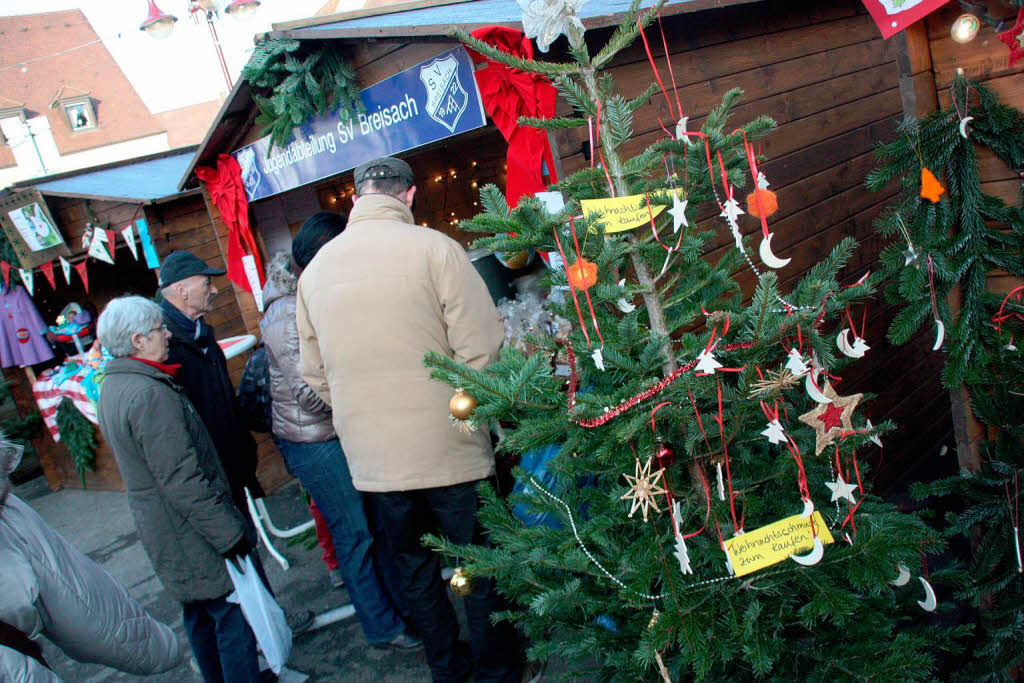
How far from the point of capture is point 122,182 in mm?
6945

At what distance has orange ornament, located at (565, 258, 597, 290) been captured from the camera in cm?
165

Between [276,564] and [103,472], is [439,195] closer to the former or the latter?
[276,564]

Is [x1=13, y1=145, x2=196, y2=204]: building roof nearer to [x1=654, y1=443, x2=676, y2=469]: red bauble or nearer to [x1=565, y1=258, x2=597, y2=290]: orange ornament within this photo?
[x1=565, y1=258, x2=597, y2=290]: orange ornament

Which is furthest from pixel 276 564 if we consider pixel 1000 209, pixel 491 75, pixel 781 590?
pixel 1000 209

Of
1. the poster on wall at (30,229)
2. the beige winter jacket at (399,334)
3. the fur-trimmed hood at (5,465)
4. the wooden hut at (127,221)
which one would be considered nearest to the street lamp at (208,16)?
the wooden hut at (127,221)

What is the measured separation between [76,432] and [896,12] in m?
7.96

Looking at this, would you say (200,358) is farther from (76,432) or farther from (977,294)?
(76,432)

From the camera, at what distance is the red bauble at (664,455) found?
172 centimetres

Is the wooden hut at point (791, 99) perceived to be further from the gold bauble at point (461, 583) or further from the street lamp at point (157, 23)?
the street lamp at point (157, 23)

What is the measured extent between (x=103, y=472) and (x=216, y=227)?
3670 millimetres

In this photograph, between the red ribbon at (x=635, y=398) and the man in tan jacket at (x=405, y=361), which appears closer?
the red ribbon at (x=635, y=398)

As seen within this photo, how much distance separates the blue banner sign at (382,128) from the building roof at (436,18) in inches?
9.6

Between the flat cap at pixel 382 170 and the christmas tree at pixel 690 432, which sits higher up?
the flat cap at pixel 382 170

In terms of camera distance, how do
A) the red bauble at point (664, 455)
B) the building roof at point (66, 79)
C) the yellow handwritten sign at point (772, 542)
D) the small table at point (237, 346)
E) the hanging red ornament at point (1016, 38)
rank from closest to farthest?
1. the yellow handwritten sign at point (772, 542)
2. the red bauble at point (664, 455)
3. the hanging red ornament at point (1016, 38)
4. the small table at point (237, 346)
5. the building roof at point (66, 79)
